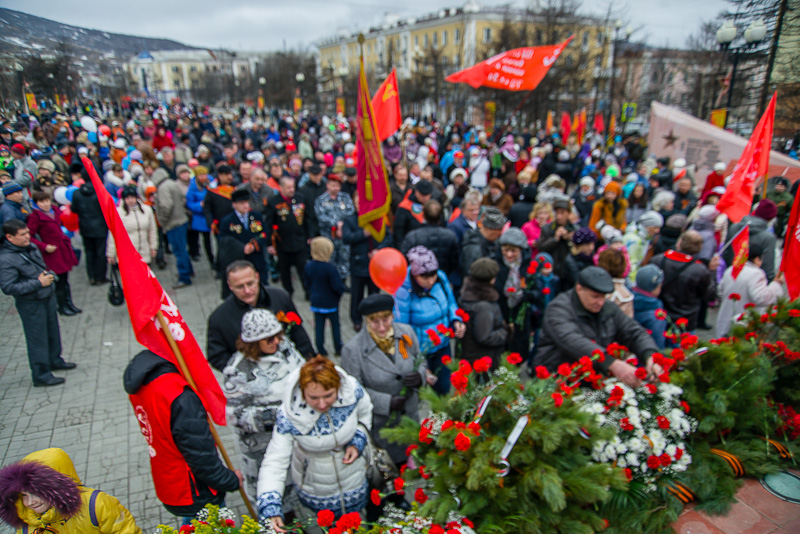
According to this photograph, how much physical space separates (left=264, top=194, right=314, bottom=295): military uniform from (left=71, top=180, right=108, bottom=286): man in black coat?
8.62 ft

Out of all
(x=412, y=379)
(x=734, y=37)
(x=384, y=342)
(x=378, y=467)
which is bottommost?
(x=378, y=467)

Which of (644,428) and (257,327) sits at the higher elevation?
(257,327)

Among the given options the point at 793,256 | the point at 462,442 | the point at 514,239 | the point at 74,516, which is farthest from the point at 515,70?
the point at 74,516

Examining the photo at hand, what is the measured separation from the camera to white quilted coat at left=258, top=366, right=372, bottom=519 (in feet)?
8.74

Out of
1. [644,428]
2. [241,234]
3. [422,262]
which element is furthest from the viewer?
[241,234]

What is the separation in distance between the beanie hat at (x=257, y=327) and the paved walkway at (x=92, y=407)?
5.49ft

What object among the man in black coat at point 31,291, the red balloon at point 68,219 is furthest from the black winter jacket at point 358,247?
the red balloon at point 68,219

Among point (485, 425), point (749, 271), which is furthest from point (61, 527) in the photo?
point (749, 271)

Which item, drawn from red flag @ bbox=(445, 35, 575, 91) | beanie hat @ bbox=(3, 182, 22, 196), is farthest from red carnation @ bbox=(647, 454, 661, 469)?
beanie hat @ bbox=(3, 182, 22, 196)

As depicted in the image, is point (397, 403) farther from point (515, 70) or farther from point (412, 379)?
point (515, 70)

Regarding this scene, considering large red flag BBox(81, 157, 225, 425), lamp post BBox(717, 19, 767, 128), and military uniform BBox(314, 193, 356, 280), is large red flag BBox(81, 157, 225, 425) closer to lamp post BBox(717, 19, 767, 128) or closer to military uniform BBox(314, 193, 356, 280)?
military uniform BBox(314, 193, 356, 280)

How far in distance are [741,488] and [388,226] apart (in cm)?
521

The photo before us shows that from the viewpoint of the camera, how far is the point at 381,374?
3.32 metres

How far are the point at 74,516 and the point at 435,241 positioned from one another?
4.31m
